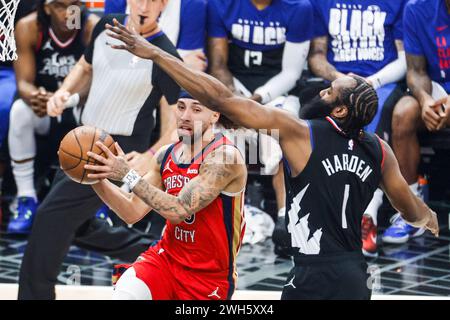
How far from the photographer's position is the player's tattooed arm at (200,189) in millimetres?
4488

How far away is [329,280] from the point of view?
451cm

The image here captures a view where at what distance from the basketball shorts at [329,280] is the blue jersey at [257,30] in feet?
10.8

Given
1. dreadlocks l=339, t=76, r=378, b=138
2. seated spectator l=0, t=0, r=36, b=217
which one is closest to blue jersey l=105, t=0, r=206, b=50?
seated spectator l=0, t=0, r=36, b=217

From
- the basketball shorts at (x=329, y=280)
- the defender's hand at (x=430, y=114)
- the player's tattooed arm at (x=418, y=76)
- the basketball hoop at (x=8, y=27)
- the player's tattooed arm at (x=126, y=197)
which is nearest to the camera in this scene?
the basketball shorts at (x=329, y=280)

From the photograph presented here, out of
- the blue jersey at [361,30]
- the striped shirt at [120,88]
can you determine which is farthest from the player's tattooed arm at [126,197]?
the blue jersey at [361,30]

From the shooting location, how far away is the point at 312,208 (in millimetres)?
4547

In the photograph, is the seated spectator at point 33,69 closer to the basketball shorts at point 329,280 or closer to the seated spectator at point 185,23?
the seated spectator at point 185,23

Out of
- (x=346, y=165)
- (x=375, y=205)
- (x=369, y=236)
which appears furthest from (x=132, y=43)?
(x=375, y=205)

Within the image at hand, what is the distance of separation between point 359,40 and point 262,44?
746mm

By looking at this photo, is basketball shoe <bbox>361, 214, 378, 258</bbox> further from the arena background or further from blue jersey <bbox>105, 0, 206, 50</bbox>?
blue jersey <bbox>105, 0, 206, 50</bbox>

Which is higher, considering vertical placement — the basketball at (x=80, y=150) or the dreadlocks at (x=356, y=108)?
the dreadlocks at (x=356, y=108)

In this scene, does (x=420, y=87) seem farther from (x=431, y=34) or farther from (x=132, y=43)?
(x=132, y=43)
